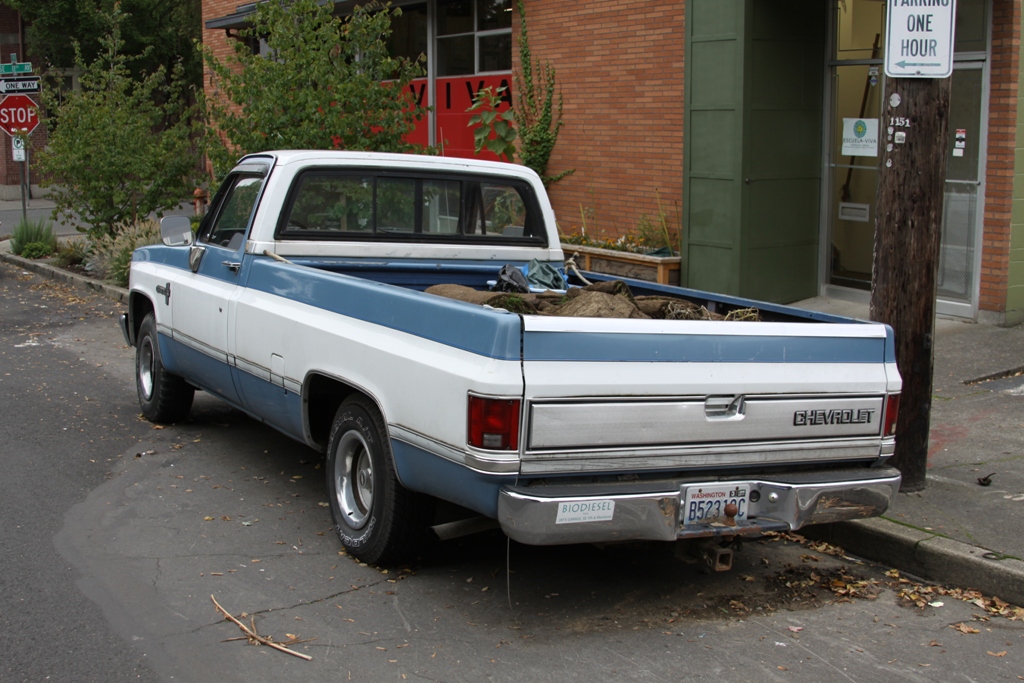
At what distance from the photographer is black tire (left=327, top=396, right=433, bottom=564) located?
5121 millimetres

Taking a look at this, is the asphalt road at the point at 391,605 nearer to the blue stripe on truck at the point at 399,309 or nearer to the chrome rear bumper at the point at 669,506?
the chrome rear bumper at the point at 669,506

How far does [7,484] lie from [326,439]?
7.10 feet

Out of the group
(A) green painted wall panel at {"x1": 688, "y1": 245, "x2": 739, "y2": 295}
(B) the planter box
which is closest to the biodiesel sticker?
(A) green painted wall panel at {"x1": 688, "y1": 245, "x2": 739, "y2": 295}

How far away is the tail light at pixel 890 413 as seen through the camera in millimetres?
5008

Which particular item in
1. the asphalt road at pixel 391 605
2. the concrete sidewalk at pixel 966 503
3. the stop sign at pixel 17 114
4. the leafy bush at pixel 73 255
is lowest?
the asphalt road at pixel 391 605

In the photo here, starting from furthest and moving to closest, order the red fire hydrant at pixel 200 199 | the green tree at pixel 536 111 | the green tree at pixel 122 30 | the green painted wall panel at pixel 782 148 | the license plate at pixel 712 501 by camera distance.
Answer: the green tree at pixel 122 30
the red fire hydrant at pixel 200 199
the green tree at pixel 536 111
the green painted wall panel at pixel 782 148
the license plate at pixel 712 501

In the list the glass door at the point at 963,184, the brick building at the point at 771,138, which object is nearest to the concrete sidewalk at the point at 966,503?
the glass door at the point at 963,184

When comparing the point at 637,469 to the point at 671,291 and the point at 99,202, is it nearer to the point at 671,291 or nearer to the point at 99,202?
the point at 671,291

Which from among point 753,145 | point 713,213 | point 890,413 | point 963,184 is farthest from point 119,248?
point 890,413

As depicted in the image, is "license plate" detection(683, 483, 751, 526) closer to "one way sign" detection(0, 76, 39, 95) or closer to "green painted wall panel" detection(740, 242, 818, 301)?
"green painted wall panel" detection(740, 242, 818, 301)

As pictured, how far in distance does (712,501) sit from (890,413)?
99 centimetres

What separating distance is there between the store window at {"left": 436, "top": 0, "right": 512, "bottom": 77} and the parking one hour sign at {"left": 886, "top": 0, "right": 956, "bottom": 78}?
10487mm

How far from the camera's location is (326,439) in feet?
19.6

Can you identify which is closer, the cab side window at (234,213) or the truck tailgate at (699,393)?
the truck tailgate at (699,393)
